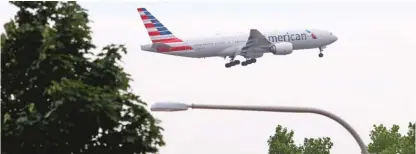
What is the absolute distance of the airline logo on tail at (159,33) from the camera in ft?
438

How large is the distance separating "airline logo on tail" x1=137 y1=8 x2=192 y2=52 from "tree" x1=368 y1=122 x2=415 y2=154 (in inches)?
822

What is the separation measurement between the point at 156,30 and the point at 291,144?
596 inches

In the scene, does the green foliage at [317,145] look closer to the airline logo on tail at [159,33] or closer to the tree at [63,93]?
the airline logo on tail at [159,33]

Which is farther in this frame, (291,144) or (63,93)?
(291,144)

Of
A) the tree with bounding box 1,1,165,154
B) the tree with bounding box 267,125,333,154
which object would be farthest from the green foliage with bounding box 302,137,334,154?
the tree with bounding box 1,1,165,154

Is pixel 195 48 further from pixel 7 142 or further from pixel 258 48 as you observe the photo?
pixel 7 142

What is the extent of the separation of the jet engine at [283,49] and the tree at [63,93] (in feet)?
297

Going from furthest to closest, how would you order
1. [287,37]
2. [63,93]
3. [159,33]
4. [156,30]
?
1. [156,30]
2. [159,33]
3. [287,37]
4. [63,93]

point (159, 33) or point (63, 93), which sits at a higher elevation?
point (159, 33)

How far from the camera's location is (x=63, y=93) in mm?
38031

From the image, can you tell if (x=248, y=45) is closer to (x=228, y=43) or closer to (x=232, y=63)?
(x=228, y=43)

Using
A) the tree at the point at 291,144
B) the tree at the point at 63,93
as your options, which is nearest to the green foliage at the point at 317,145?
the tree at the point at 291,144

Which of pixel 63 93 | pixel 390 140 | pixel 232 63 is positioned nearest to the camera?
pixel 63 93

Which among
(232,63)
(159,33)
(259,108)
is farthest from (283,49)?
(259,108)
